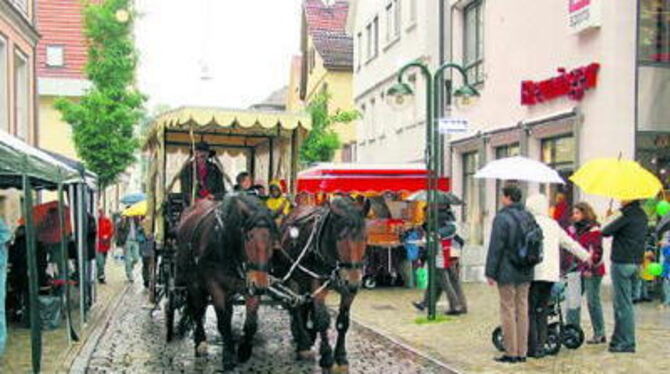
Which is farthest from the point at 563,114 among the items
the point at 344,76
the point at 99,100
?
the point at 344,76

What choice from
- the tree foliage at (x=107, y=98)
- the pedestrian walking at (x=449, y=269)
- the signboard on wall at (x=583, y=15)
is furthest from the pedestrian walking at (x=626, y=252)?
the tree foliage at (x=107, y=98)

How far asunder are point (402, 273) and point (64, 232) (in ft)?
33.6

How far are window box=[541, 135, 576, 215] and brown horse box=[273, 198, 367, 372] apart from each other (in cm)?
967

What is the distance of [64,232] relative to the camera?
11.1 m

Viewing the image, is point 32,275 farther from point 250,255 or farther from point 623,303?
point 623,303

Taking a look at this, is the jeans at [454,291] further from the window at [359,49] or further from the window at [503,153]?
the window at [359,49]

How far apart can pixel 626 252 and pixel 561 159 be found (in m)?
8.87

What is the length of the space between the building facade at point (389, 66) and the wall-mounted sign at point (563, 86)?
22.8ft

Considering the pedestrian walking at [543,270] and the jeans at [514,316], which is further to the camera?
the pedestrian walking at [543,270]

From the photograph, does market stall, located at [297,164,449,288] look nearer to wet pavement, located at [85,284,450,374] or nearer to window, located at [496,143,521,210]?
window, located at [496,143,521,210]

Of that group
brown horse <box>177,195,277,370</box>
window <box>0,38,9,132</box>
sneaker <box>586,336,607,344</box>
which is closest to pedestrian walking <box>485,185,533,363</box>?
sneaker <box>586,336,607,344</box>

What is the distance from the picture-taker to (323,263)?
30.5ft

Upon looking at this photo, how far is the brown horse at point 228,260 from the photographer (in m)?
8.47

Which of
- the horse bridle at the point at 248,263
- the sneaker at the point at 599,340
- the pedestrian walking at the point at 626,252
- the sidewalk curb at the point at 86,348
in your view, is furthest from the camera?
the sneaker at the point at 599,340
